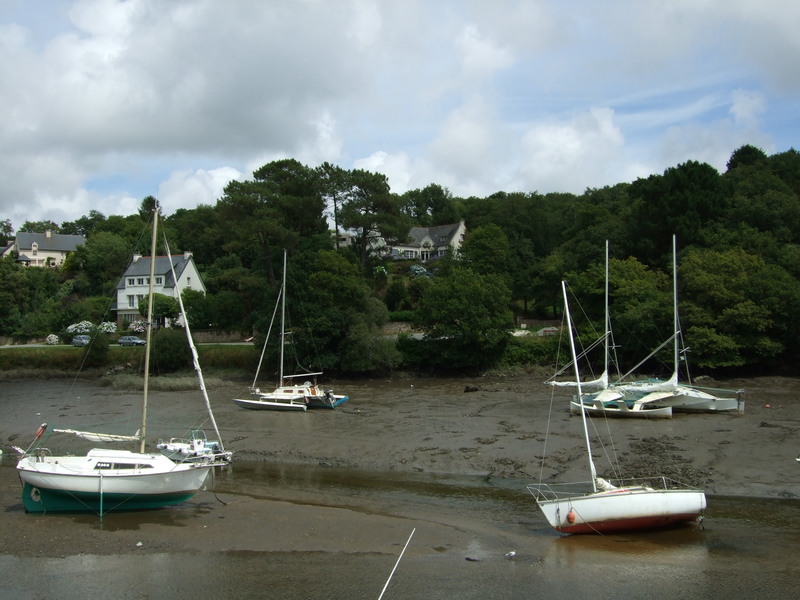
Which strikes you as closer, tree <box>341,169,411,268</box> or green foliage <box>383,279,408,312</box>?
tree <box>341,169,411,268</box>

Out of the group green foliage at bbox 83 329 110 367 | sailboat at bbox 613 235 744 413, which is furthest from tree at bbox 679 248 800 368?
green foliage at bbox 83 329 110 367

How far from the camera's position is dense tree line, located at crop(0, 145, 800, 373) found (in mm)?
48625

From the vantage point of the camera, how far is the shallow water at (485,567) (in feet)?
45.3

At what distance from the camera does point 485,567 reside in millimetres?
15203

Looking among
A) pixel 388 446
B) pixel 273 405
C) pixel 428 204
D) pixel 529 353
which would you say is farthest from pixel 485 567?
pixel 428 204

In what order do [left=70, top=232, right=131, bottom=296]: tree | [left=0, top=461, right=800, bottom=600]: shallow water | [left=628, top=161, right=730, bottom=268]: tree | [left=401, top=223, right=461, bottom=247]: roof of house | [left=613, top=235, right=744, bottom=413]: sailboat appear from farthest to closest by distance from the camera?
1. [left=401, top=223, right=461, bottom=247]: roof of house
2. [left=70, top=232, right=131, bottom=296]: tree
3. [left=628, top=161, right=730, bottom=268]: tree
4. [left=613, top=235, right=744, bottom=413]: sailboat
5. [left=0, top=461, right=800, bottom=600]: shallow water

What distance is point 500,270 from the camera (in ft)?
250

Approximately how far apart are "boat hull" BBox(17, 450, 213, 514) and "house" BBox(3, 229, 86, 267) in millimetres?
110397

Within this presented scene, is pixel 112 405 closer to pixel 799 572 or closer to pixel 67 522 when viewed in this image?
pixel 67 522

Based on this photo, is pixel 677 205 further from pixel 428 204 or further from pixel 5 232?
pixel 5 232

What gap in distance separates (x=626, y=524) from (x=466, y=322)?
3762 cm

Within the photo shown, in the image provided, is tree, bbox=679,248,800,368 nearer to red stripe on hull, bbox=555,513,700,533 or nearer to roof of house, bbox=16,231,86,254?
red stripe on hull, bbox=555,513,700,533

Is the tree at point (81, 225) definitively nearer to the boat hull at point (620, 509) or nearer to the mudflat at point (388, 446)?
the mudflat at point (388, 446)

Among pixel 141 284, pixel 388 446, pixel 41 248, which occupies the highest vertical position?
pixel 41 248
